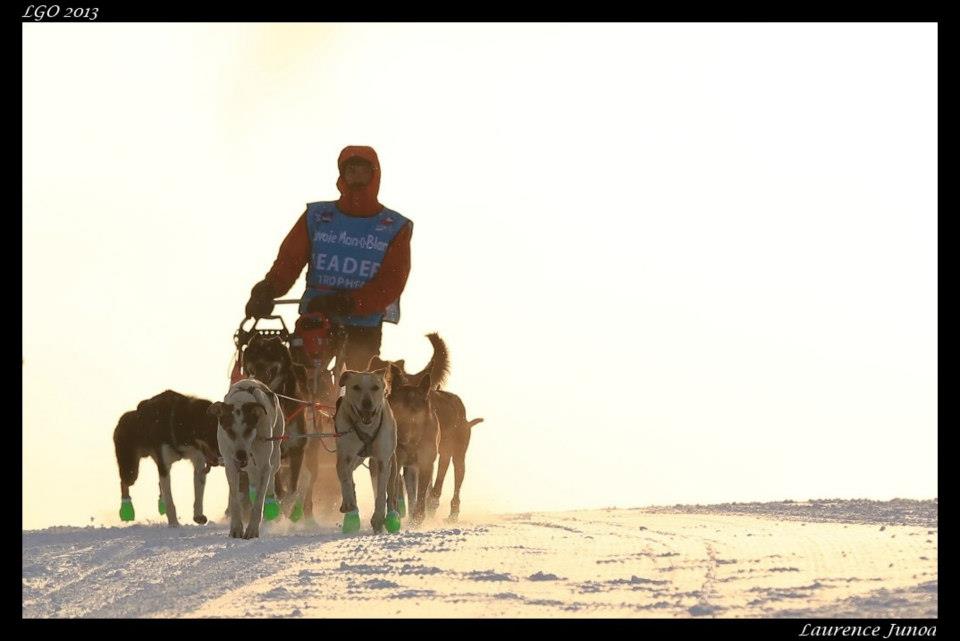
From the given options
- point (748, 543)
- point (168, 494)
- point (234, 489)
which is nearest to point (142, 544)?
point (234, 489)

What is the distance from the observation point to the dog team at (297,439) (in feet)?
47.0

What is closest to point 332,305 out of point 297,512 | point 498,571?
point 297,512

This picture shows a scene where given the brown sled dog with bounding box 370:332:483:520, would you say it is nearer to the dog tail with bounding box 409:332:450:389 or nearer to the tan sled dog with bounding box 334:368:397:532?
the dog tail with bounding box 409:332:450:389

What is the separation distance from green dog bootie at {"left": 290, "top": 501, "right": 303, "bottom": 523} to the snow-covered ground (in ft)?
0.35

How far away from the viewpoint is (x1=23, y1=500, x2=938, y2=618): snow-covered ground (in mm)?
10336

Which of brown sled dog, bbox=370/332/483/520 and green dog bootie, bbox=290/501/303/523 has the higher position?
brown sled dog, bbox=370/332/483/520

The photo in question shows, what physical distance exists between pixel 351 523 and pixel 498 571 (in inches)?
125

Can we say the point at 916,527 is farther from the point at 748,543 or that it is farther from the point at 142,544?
the point at 142,544

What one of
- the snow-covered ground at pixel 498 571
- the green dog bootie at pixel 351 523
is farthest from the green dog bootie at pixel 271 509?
the green dog bootie at pixel 351 523

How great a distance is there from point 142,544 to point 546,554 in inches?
123

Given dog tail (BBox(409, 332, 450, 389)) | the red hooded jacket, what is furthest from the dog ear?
dog tail (BBox(409, 332, 450, 389))

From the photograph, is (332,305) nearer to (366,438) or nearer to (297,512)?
(297,512)

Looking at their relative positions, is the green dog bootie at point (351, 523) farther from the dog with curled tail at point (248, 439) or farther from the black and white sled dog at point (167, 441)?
the black and white sled dog at point (167, 441)

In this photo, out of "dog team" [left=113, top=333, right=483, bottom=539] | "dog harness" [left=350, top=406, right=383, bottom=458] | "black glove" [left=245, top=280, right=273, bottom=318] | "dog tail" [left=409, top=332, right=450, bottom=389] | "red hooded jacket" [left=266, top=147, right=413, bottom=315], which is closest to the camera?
"dog team" [left=113, top=333, right=483, bottom=539]
